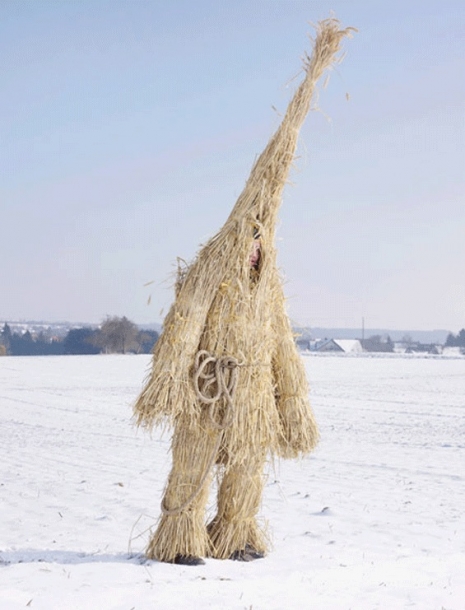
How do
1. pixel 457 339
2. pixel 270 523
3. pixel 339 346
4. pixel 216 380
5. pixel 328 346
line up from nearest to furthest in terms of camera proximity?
pixel 216 380 < pixel 270 523 < pixel 339 346 < pixel 328 346 < pixel 457 339

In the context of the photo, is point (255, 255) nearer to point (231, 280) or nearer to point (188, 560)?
point (231, 280)

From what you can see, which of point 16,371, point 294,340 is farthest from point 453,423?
point 16,371

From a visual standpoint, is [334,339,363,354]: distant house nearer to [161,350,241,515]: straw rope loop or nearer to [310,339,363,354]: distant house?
[310,339,363,354]: distant house

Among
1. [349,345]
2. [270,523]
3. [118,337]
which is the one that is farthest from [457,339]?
[270,523]

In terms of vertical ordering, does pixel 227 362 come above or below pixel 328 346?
below

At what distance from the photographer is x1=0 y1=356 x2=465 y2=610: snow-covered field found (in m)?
4.74

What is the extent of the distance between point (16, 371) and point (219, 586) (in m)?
33.0

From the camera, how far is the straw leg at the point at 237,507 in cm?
546

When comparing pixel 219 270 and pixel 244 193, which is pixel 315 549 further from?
pixel 244 193

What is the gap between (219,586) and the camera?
482 centimetres

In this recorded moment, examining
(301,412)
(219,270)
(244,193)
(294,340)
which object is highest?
(244,193)

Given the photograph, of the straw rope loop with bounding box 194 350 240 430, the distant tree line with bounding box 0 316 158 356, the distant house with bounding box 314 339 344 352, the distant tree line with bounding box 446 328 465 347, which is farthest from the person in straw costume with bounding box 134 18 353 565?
the distant tree line with bounding box 446 328 465 347

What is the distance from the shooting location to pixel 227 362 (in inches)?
207

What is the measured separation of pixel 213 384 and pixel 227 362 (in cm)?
18
